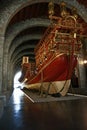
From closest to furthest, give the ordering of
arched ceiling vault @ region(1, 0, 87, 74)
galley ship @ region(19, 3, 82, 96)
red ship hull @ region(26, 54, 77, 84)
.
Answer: galley ship @ region(19, 3, 82, 96)
red ship hull @ region(26, 54, 77, 84)
arched ceiling vault @ region(1, 0, 87, 74)

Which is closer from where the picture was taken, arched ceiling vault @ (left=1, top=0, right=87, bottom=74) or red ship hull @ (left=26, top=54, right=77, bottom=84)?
red ship hull @ (left=26, top=54, right=77, bottom=84)

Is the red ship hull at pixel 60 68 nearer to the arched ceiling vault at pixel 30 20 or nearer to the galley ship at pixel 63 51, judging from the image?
the galley ship at pixel 63 51

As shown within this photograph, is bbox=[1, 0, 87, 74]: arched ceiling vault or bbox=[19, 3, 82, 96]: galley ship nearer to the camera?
bbox=[19, 3, 82, 96]: galley ship

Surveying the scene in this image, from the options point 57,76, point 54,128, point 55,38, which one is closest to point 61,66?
point 57,76

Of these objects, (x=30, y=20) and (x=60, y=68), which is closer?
(x=60, y=68)

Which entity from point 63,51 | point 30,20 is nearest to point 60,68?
point 63,51

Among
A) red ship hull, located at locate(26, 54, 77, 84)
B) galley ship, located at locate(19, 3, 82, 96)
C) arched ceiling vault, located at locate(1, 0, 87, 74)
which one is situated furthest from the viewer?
arched ceiling vault, located at locate(1, 0, 87, 74)

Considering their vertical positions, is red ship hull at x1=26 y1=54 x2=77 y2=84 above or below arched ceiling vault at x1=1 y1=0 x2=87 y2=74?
below

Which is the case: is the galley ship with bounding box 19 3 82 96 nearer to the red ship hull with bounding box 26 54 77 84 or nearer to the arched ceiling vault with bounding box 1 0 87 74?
the red ship hull with bounding box 26 54 77 84

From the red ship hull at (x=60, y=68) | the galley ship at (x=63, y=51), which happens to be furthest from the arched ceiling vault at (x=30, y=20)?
the red ship hull at (x=60, y=68)

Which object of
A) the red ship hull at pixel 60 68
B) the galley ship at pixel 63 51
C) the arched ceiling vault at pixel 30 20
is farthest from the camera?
the arched ceiling vault at pixel 30 20

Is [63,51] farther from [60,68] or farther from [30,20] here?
[30,20]

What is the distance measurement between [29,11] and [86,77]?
9.51m

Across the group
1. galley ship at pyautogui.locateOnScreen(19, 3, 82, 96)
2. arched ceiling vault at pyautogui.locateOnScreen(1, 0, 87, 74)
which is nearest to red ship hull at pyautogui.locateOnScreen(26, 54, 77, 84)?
galley ship at pyautogui.locateOnScreen(19, 3, 82, 96)
